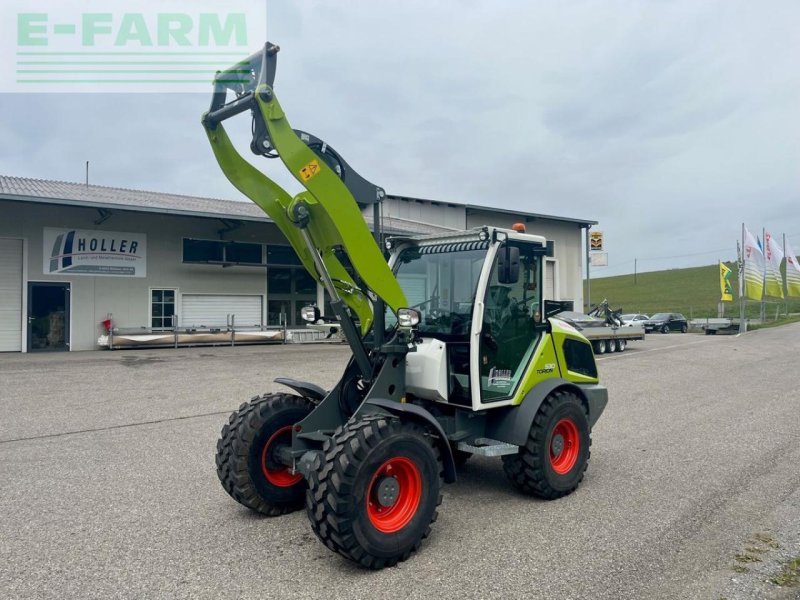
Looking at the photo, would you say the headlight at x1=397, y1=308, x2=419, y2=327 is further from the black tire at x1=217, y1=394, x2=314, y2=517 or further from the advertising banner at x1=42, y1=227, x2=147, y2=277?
the advertising banner at x1=42, y1=227, x2=147, y2=277

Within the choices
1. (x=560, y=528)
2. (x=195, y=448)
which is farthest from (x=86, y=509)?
(x=560, y=528)

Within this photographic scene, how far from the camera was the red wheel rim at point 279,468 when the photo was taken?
15.5 feet

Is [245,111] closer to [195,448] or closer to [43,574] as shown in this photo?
[43,574]

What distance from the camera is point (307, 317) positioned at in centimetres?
507

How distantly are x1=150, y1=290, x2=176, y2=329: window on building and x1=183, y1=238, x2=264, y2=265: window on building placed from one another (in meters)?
1.45

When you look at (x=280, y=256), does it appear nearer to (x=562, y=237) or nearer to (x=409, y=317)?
(x=562, y=237)

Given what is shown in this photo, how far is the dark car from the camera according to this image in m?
39.0

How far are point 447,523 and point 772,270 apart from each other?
3765cm

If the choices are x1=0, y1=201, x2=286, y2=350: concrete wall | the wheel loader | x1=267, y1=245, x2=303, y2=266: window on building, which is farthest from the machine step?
x1=267, y1=245, x2=303, y2=266: window on building

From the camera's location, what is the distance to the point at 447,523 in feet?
15.1

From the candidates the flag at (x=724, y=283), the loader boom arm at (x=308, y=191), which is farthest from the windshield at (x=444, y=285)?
the flag at (x=724, y=283)

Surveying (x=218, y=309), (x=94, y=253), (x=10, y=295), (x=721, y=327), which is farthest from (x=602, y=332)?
(x=10, y=295)

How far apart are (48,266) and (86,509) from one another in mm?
17077

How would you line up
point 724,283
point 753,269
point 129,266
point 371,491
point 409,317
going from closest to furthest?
point 371,491 → point 409,317 → point 129,266 → point 753,269 → point 724,283
